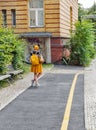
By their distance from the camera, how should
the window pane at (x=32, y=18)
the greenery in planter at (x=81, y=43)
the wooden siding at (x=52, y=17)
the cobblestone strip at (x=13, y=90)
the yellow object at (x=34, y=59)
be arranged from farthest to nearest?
the window pane at (x=32, y=18)
the wooden siding at (x=52, y=17)
the greenery in planter at (x=81, y=43)
the yellow object at (x=34, y=59)
the cobblestone strip at (x=13, y=90)

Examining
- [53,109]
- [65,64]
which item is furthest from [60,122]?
[65,64]

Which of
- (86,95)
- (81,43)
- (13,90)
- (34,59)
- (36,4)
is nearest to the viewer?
(86,95)

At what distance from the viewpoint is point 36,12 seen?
3419 cm

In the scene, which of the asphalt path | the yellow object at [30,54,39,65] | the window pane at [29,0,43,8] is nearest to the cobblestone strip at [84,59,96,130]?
the asphalt path

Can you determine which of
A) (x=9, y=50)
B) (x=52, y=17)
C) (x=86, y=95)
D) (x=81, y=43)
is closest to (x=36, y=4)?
(x=52, y=17)

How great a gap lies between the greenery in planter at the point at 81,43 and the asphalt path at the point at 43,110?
1451 centimetres

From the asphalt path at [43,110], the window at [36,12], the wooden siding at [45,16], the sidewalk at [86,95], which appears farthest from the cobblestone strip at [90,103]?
the window at [36,12]

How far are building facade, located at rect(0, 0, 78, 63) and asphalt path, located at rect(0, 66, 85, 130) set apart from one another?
16.0 meters

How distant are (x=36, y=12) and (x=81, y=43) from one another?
4.51 m

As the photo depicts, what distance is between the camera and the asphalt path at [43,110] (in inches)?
403

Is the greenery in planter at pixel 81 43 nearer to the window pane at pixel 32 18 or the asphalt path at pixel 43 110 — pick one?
the window pane at pixel 32 18

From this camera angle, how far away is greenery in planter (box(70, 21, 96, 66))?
105 ft

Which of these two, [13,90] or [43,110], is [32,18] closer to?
[13,90]

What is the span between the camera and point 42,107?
12.8m
